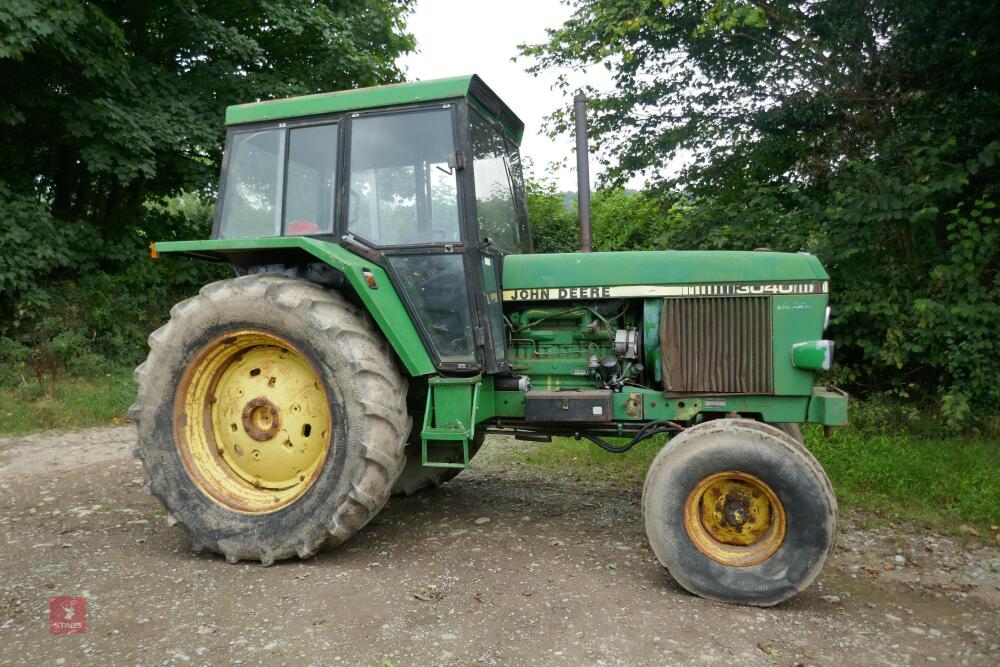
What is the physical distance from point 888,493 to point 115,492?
5247 mm

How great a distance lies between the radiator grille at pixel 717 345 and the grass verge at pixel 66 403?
593cm

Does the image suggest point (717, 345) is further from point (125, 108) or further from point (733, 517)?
point (125, 108)

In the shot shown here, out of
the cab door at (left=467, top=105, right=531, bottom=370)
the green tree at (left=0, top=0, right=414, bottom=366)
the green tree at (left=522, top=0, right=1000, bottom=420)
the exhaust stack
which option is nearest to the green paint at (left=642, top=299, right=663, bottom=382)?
the exhaust stack

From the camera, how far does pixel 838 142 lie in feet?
23.0

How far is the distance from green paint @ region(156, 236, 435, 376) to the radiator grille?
1.32 metres

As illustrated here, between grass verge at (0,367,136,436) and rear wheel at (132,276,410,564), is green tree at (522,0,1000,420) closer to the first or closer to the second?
rear wheel at (132,276,410,564)

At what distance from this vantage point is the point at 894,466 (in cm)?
480

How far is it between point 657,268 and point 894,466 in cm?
250

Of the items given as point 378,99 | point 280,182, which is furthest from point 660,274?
point 280,182

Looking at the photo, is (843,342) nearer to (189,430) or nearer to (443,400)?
(443,400)

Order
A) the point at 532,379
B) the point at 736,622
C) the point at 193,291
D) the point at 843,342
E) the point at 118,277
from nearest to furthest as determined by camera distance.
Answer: the point at 736,622
the point at 532,379
the point at 843,342
the point at 118,277
the point at 193,291

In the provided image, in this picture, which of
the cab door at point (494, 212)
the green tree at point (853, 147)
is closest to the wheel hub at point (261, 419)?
the cab door at point (494, 212)

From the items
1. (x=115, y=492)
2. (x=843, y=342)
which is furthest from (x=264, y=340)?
(x=843, y=342)

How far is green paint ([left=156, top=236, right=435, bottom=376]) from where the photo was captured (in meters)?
3.40
